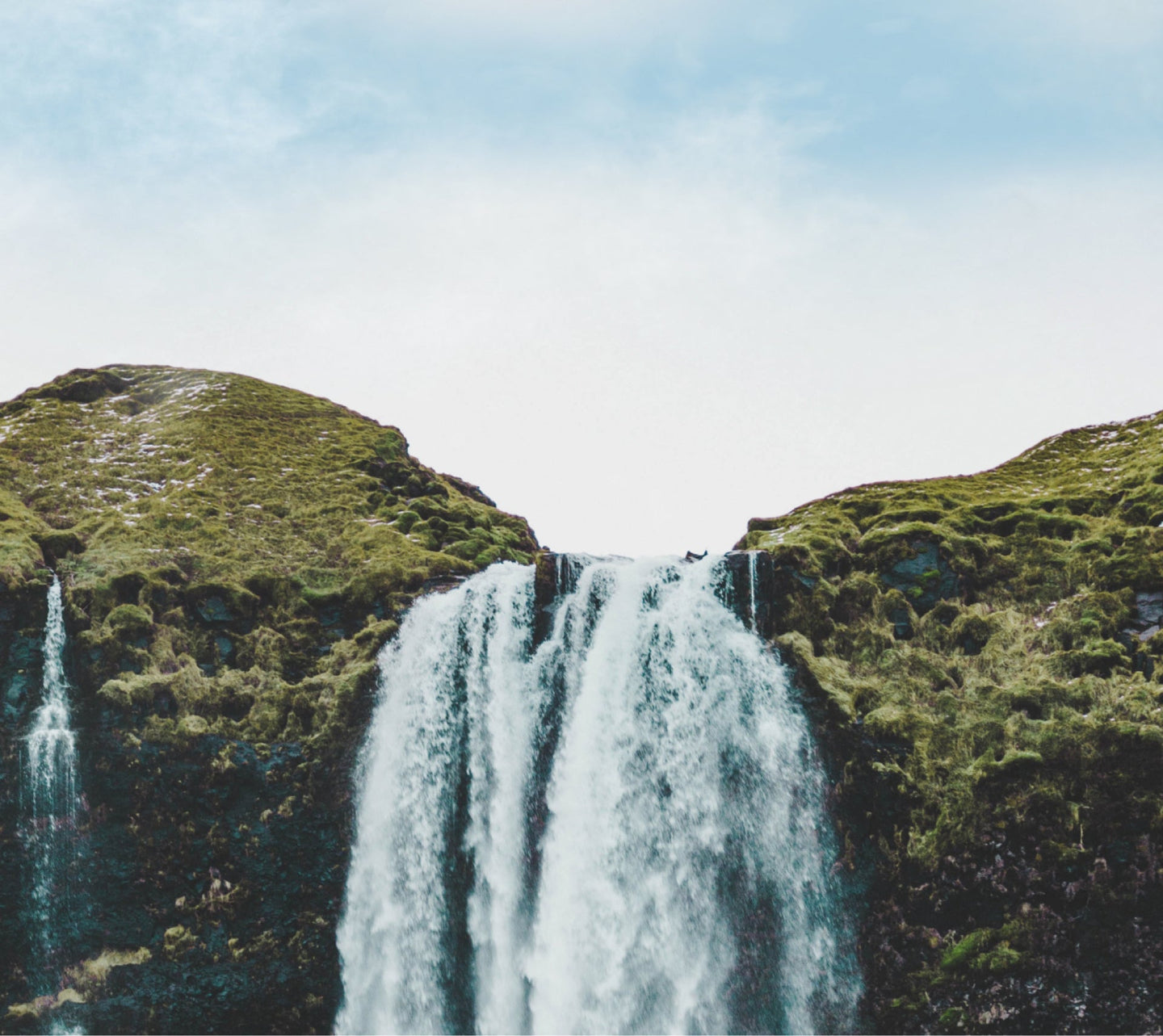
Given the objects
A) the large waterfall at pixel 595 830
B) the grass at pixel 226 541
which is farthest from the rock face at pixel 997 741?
the grass at pixel 226 541

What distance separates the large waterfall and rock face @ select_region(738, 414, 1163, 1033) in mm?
1288

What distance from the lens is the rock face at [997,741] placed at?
65.4 ft

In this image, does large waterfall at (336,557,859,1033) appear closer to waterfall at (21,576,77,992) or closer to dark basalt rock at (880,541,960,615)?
dark basalt rock at (880,541,960,615)

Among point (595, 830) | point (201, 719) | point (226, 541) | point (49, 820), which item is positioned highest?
point (226, 541)

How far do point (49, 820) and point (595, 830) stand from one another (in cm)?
1348

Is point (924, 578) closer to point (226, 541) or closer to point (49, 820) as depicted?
point (226, 541)

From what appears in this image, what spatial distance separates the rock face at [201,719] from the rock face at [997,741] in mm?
12538

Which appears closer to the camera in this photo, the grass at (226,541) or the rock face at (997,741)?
the rock face at (997,741)

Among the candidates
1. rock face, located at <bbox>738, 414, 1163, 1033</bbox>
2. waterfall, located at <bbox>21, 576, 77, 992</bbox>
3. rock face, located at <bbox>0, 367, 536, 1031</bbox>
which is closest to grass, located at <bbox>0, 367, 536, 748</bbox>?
rock face, located at <bbox>0, 367, 536, 1031</bbox>

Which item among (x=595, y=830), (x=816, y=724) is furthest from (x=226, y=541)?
(x=816, y=724)

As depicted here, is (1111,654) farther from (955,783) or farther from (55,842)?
(55,842)

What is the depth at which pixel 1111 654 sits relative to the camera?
77.7 ft

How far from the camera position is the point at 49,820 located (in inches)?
917

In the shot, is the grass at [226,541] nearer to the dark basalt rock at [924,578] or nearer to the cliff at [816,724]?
the cliff at [816,724]
